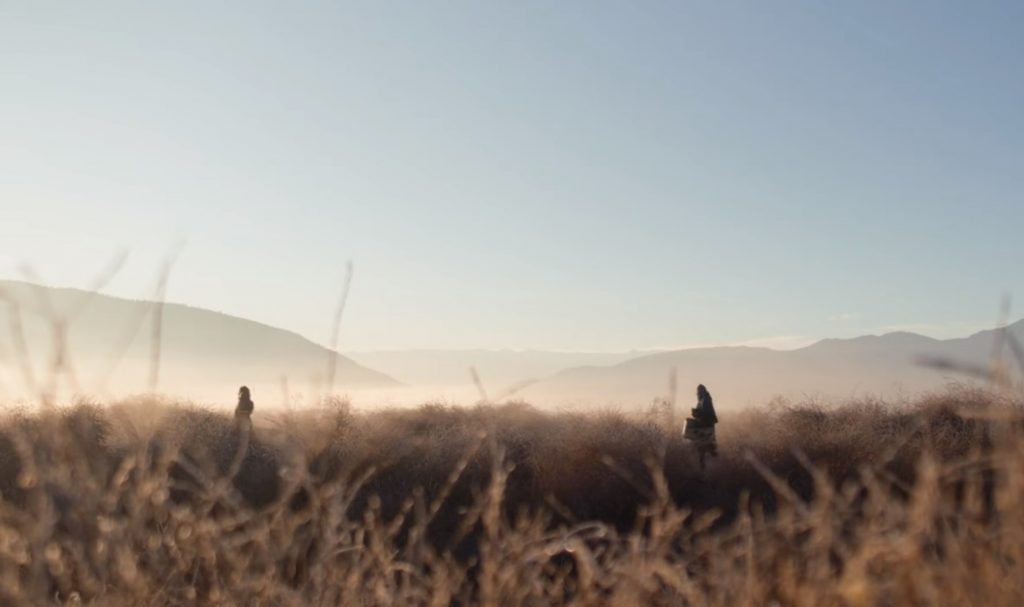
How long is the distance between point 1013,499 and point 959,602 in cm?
33

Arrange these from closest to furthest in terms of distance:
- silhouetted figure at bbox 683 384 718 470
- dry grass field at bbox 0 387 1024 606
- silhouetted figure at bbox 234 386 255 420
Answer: dry grass field at bbox 0 387 1024 606, silhouetted figure at bbox 683 384 718 470, silhouetted figure at bbox 234 386 255 420

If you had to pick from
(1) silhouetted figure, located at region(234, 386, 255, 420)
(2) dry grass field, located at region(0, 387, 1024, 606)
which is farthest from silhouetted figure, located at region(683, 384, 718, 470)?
(1) silhouetted figure, located at region(234, 386, 255, 420)

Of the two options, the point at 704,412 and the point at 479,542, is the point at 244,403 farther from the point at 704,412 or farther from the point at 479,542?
the point at 479,542

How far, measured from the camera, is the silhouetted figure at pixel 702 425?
15570mm

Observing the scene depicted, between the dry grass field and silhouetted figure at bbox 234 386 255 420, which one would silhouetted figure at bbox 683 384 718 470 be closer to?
the dry grass field

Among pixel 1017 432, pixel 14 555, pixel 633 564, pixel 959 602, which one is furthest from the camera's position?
pixel 633 564

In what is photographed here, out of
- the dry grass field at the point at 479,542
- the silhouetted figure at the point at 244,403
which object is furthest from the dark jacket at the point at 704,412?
the silhouetted figure at the point at 244,403

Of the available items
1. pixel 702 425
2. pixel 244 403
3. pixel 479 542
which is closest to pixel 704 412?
pixel 702 425

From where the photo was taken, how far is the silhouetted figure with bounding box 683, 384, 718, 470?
15.6 metres

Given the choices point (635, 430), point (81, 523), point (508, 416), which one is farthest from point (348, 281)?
point (508, 416)

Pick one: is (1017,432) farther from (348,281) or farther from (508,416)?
(508,416)

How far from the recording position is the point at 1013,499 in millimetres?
2670

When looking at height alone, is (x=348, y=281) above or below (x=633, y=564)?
above

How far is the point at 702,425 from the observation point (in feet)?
51.2
